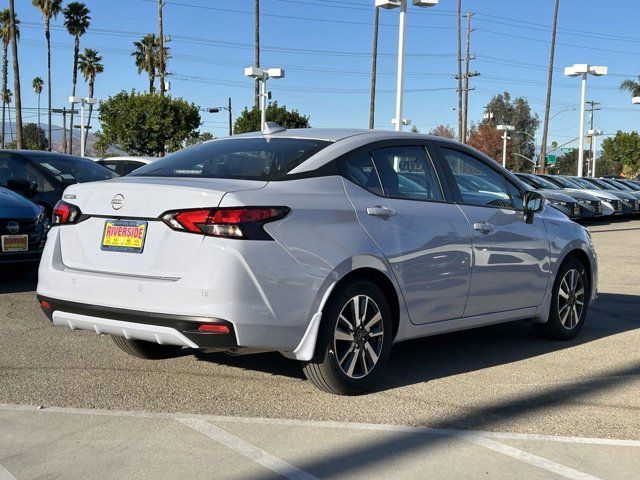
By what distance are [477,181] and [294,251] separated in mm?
2203

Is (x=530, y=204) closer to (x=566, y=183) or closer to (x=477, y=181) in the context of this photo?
(x=477, y=181)

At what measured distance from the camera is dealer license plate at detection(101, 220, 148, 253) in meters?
4.71

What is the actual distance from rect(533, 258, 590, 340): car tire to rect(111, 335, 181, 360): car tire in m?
3.16

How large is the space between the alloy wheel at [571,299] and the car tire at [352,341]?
2.29 m

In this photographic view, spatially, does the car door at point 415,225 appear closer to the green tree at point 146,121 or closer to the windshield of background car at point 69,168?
the windshield of background car at point 69,168

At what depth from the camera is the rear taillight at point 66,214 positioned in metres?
5.09

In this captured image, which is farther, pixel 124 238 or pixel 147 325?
pixel 124 238

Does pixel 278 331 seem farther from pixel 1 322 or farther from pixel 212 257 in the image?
pixel 1 322

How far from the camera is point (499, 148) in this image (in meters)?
92.2

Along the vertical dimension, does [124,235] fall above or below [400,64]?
below

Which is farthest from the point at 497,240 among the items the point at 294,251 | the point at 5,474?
the point at 5,474

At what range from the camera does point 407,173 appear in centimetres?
572

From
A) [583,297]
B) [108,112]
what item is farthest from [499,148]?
[583,297]

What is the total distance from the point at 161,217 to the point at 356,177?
4.37 ft
